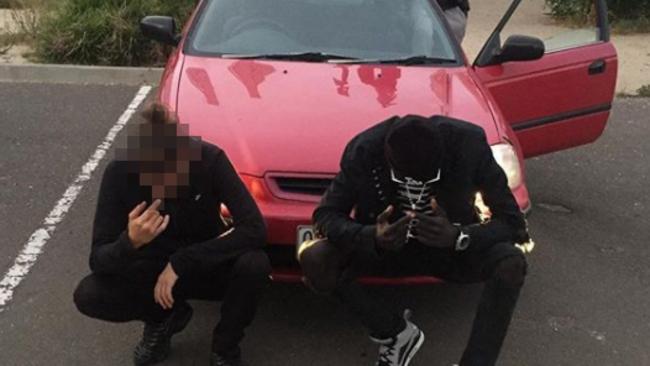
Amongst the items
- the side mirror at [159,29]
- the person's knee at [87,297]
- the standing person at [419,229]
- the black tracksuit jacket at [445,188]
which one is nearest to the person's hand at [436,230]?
the standing person at [419,229]

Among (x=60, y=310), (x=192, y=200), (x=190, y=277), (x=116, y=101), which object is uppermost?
(x=192, y=200)

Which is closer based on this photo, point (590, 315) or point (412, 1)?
point (590, 315)

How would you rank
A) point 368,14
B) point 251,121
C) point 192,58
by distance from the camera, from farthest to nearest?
point 368,14
point 192,58
point 251,121

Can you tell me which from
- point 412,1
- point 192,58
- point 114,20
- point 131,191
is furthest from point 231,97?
point 114,20

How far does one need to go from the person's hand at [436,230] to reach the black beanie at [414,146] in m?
0.16

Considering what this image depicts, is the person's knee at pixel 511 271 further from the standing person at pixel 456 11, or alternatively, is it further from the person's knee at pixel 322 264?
the standing person at pixel 456 11

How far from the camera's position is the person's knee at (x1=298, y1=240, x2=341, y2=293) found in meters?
3.27

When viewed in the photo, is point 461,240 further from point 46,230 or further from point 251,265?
point 46,230

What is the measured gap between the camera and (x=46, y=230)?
15.7 ft

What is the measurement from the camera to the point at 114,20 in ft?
27.5

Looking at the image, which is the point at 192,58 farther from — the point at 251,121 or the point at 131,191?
the point at 131,191

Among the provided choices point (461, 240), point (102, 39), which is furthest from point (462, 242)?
point (102, 39)

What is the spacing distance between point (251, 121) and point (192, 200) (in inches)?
26.1

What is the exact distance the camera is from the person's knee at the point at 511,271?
315cm
